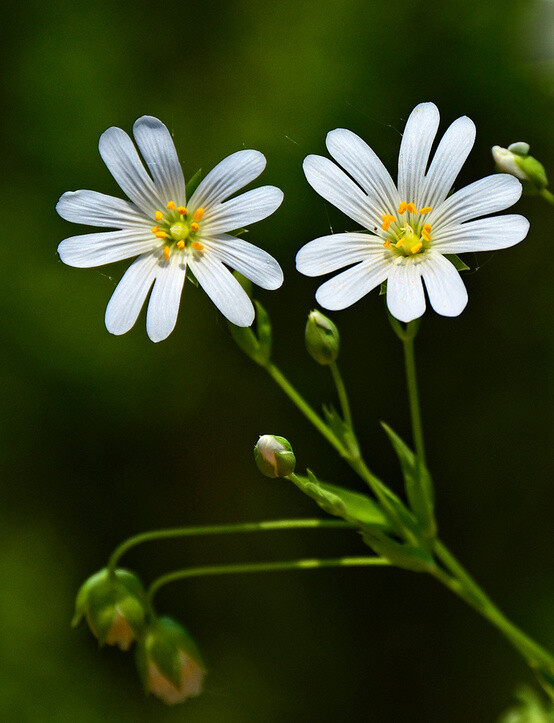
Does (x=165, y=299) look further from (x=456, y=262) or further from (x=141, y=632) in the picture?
(x=141, y=632)

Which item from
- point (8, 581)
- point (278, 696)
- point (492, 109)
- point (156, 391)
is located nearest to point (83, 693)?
point (8, 581)

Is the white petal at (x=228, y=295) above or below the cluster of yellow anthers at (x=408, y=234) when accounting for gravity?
above

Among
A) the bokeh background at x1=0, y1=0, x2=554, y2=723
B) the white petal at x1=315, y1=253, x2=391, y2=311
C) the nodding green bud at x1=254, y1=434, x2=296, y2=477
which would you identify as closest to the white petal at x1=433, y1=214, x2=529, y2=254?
the white petal at x1=315, y1=253, x2=391, y2=311

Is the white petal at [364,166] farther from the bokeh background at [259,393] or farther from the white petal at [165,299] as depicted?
the bokeh background at [259,393]

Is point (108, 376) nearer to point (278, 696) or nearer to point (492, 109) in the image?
point (278, 696)

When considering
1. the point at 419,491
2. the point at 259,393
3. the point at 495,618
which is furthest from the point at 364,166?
the point at 259,393

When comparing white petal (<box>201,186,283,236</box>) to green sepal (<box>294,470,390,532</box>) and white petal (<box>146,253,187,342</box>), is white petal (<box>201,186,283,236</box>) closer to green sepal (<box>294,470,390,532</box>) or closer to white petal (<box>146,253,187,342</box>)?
white petal (<box>146,253,187,342</box>)

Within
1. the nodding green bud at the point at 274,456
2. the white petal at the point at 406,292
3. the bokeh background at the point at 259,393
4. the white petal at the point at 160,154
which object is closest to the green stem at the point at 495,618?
the nodding green bud at the point at 274,456
